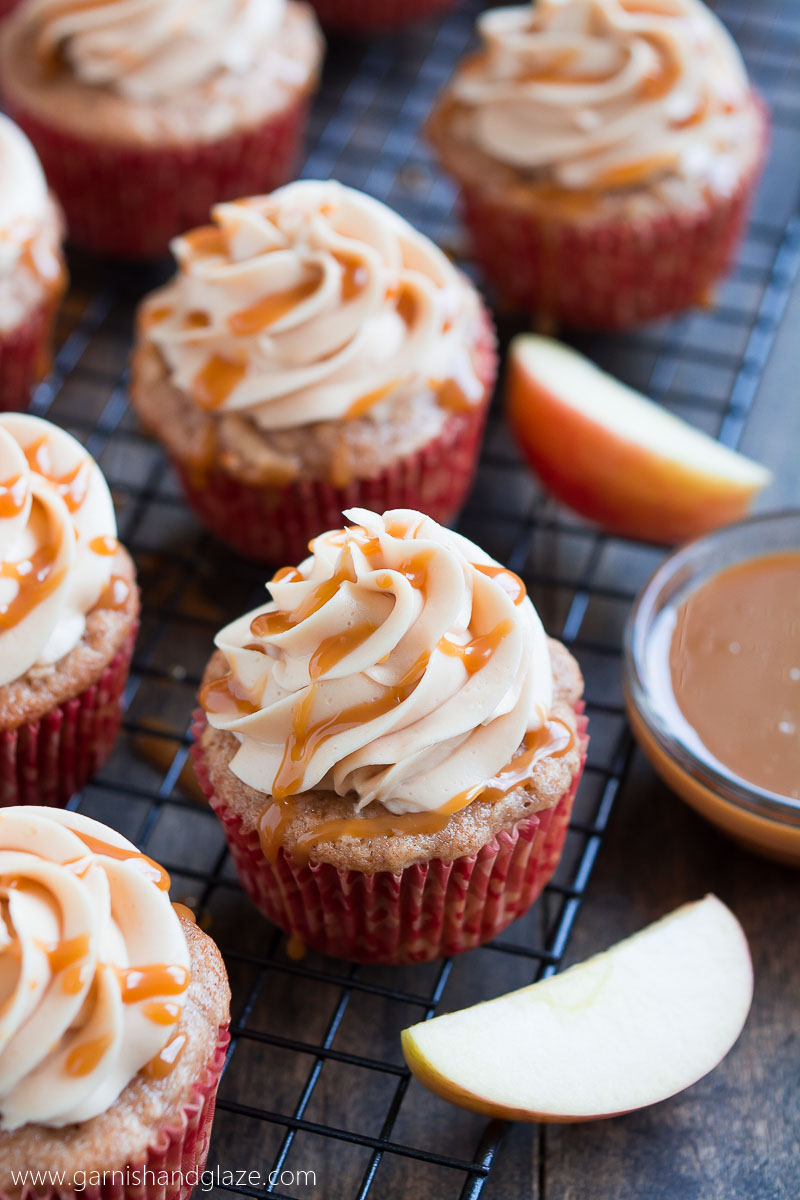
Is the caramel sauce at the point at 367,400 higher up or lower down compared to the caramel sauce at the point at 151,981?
higher up

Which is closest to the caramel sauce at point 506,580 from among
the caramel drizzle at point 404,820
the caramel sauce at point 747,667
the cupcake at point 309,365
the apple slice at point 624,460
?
the caramel drizzle at point 404,820

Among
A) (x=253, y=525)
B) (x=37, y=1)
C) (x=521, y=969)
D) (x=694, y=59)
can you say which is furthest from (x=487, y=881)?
(x=37, y=1)

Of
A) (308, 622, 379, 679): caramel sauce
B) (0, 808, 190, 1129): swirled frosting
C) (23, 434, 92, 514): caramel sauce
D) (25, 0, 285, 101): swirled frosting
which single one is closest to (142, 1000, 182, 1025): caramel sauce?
(0, 808, 190, 1129): swirled frosting

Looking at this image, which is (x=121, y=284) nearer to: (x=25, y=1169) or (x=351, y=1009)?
(x=351, y=1009)

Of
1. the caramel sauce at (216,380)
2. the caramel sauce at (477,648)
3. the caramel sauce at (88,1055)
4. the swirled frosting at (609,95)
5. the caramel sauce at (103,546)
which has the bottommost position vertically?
the caramel sauce at (88,1055)

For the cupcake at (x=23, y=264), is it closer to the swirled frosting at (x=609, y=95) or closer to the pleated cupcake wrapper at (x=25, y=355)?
the pleated cupcake wrapper at (x=25, y=355)

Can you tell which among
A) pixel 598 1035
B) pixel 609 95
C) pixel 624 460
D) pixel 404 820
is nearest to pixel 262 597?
pixel 624 460
